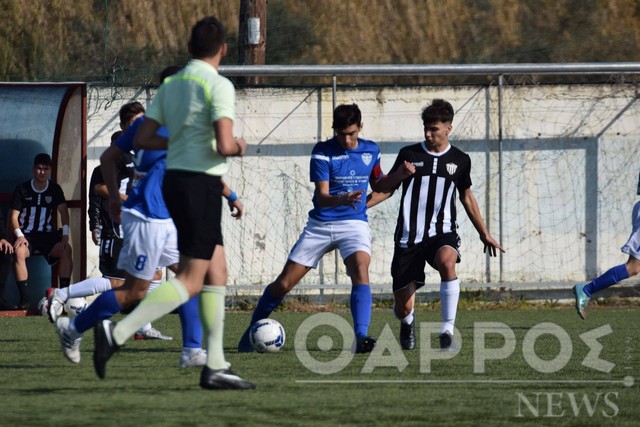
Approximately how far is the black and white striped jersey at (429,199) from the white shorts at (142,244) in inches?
84.9

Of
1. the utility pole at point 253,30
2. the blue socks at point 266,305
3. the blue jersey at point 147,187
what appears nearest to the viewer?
the blue jersey at point 147,187

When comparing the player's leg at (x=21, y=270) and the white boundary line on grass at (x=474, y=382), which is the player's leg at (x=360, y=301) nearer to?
the white boundary line on grass at (x=474, y=382)

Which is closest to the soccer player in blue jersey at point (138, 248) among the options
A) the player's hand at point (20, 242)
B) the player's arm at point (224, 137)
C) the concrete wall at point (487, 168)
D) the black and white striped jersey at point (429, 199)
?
the player's arm at point (224, 137)

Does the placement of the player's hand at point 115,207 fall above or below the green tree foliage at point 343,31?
below

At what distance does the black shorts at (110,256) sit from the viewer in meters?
10.2

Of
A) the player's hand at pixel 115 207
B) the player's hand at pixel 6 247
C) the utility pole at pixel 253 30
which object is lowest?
the player's hand at pixel 6 247

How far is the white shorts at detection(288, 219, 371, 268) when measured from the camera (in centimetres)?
810

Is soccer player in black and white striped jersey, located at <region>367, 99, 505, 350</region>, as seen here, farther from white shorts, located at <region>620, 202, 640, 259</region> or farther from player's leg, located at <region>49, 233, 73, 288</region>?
player's leg, located at <region>49, 233, 73, 288</region>

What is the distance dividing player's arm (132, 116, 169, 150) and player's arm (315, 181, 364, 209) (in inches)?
68.7

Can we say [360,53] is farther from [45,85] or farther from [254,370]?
[254,370]

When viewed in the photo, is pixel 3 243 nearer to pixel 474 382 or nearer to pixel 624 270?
pixel 624 270

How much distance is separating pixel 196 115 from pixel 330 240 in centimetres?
265

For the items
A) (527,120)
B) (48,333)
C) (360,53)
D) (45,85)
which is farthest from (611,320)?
(360,53)

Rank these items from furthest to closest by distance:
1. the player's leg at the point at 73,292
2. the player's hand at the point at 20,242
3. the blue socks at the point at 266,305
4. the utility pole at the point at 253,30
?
the utility pole at the point at 253,30
the player's hand at the point at 20,242
the player's leg at the point at 73,292
the blue socks at the point at 266,305
